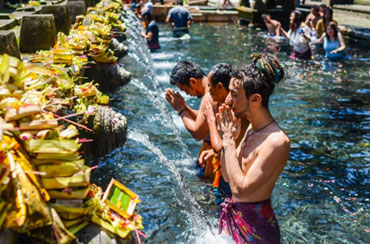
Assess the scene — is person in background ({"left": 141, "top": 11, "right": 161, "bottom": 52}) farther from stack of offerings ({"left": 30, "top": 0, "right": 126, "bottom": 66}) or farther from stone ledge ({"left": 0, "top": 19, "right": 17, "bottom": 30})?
stone ledge ({"left": 0, "top": 19, "right": 17, "bottom": 30})

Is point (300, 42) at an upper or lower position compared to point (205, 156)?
lower

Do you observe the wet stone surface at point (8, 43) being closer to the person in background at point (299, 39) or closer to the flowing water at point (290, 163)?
the flowing water at point (290, 163)

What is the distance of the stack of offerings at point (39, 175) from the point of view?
6.52 ft

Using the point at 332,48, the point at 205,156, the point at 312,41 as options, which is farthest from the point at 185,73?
the point at 312,41

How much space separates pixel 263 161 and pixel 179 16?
44.7ft

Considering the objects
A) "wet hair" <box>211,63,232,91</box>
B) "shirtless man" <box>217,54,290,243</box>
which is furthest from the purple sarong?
"wet hair" <box>211,63,232,91</box>

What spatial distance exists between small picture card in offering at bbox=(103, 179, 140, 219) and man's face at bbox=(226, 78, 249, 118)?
99 centimetres

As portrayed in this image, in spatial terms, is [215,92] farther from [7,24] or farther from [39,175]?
[7,24]

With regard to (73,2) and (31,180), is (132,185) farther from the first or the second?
(73,2)

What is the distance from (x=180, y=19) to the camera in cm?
1605

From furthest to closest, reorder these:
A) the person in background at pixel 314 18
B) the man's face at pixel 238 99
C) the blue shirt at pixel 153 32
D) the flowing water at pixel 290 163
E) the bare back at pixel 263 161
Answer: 1. the person in background at pixel 314 18
2. the blue shirt at pixel 153 32
3. the flowing water at pixel 290 163
4. the man's face at pixel 238 99
5. the bare back at pixel 263 161

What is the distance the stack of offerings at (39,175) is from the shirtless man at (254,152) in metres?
0.88

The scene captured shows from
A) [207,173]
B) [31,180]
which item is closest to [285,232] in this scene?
[207,173]

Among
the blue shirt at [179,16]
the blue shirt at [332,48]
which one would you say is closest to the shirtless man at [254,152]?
the blue shirt at [332,48]
